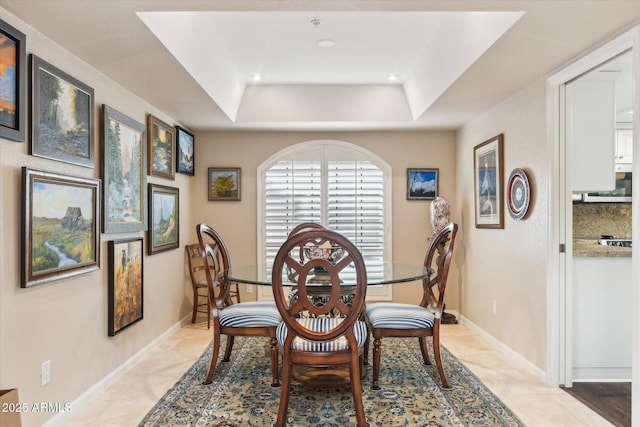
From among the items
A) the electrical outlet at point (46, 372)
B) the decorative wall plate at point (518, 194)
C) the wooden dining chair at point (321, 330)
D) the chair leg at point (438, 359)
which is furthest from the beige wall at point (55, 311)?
the decorative wall plate at point (518, 194)

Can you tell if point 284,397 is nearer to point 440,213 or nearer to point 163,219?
point 163,219

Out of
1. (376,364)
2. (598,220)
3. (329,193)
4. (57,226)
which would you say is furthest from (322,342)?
(598,220)

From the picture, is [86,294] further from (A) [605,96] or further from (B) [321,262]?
(A) [605,96]

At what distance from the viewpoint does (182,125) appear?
4.90 m

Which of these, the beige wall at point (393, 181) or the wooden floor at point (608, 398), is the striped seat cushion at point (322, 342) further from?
the beige wall at point (393, 181)

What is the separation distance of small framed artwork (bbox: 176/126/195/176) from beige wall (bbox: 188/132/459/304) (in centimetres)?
35

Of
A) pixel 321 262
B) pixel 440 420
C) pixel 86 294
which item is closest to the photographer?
pixel 321 262

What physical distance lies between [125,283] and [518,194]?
3203 mm

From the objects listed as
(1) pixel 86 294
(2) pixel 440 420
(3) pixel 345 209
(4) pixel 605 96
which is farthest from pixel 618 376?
(1) pixel 86 294

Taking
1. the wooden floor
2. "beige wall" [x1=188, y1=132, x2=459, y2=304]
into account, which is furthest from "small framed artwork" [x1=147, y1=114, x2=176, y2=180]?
the wooden floor

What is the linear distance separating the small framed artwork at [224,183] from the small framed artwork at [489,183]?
277 centimetres

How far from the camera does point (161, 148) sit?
416 centimetres

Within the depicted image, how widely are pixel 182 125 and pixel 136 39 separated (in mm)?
2482

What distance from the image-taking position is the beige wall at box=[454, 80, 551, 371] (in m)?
3.23
